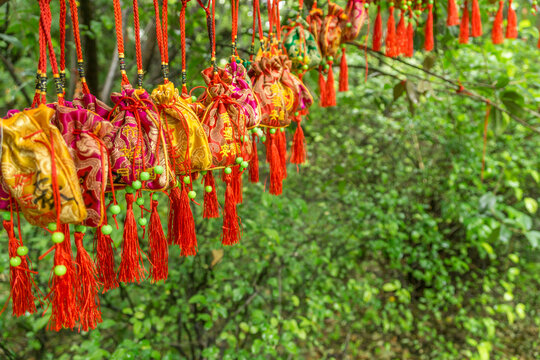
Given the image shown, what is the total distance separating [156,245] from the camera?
492mm

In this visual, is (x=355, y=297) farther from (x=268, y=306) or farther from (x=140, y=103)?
(x=140, y=103)

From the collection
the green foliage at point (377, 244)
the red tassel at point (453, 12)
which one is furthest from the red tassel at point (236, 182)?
the red tassel at point (453, 12)

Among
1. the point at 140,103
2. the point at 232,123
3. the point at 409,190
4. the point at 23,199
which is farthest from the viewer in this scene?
the point at 409,190

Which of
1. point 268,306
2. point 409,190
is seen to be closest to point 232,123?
point 268,306

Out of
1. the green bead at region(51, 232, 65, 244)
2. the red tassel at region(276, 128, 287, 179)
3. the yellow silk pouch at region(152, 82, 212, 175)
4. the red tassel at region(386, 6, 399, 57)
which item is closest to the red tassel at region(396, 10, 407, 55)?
the red tassel at region(386, 6, 399, 57)

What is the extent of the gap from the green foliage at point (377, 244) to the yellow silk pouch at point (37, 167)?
893 millimetres

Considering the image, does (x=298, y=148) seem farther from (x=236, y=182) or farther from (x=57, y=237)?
(x=57, y=237)

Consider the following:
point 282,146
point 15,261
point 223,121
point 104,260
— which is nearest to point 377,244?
point 282,146

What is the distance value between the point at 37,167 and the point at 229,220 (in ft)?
1.04

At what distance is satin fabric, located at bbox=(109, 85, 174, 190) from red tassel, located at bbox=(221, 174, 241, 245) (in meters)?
0.16

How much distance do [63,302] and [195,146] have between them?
0.25 metres

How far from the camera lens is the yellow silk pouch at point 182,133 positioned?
0.48m

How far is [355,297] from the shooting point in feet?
6.26

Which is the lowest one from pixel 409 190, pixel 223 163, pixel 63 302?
pixel 409 190
